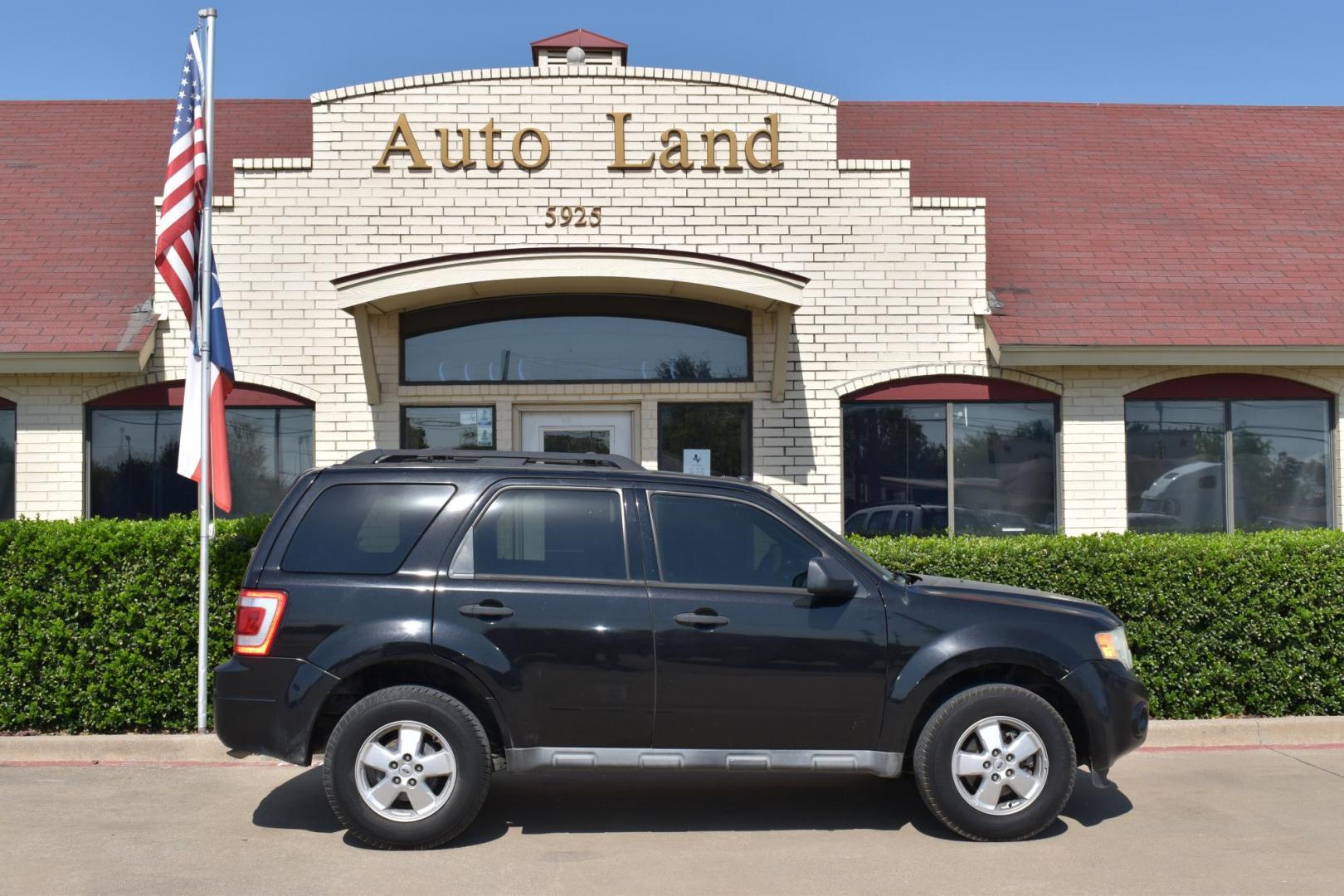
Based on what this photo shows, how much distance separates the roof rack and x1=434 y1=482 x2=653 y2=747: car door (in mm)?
544

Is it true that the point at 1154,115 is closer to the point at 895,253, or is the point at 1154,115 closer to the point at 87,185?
the point at 895,253

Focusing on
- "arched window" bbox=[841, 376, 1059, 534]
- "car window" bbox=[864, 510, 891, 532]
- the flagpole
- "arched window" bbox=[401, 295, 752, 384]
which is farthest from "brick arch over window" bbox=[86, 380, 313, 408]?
"car window" bbox=[864, 510, 891, 532]

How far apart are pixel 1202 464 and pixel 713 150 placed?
518 centimetres

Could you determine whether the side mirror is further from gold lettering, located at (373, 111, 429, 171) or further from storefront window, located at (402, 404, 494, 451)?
gold lettering, located at (373, 111, 429, 171)

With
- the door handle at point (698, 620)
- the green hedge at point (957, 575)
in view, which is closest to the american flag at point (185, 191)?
the green hedge at point (957, 575)

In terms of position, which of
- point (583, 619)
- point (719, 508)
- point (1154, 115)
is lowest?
point (583, 619)

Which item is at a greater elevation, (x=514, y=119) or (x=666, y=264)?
(x=514, y=119)

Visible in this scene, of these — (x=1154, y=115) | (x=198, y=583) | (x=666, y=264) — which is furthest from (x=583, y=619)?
(x=1154, y=115)

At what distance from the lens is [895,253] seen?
11.7 metres

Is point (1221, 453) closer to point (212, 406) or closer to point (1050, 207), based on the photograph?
point (1050, 207)

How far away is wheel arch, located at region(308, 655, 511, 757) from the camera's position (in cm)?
640

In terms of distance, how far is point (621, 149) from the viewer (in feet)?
38.0

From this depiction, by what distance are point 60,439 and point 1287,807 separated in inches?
382

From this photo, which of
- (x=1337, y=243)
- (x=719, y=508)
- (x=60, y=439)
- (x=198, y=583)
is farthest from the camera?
(x=1337, y=243)
